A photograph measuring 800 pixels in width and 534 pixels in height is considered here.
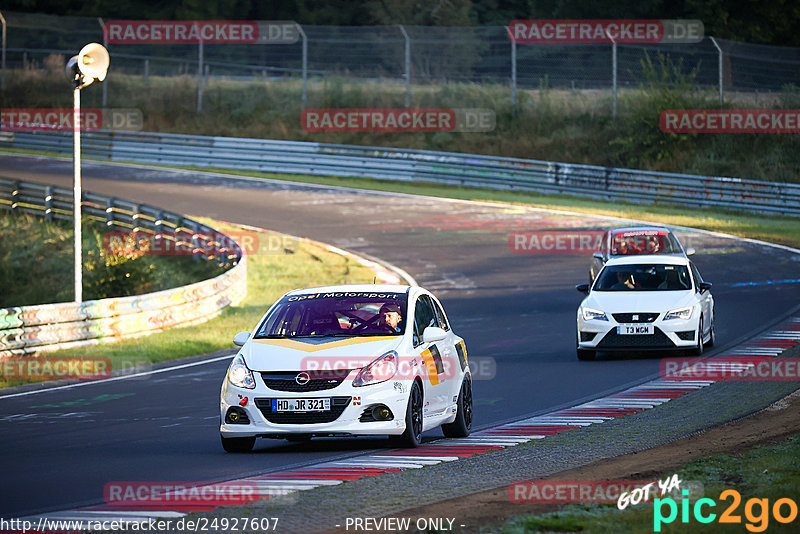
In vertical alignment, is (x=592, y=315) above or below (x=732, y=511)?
below

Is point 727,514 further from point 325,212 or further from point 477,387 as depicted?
point 325,212

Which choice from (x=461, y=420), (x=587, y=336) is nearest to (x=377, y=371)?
(x=461, y=420)

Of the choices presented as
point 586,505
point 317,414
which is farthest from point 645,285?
point 586,505

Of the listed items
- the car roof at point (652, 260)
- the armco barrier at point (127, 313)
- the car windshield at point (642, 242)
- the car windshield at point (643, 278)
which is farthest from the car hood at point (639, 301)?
the armco barrier at point (127, 313)

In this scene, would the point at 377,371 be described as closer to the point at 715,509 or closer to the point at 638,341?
the point at 715,509

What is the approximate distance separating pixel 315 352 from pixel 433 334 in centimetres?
118

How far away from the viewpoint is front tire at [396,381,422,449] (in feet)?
34.7

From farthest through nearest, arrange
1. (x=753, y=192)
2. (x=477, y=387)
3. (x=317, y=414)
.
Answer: (x=753, y=192), (x=477, y=387), (x=317, y=414)

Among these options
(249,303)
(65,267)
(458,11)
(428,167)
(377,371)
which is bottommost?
(65,267)

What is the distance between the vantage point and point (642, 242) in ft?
79.0

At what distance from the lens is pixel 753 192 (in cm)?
3791

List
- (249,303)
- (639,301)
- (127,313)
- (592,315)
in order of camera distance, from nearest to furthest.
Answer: (592,315)
(639,301)
(127,313)
(249,303)

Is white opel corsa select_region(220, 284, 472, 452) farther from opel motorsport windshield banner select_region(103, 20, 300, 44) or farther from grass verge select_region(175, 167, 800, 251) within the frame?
opel motorsport windshield banner select_region(103, 20, 300, 44)

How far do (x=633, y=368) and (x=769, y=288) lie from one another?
9.15 meters
